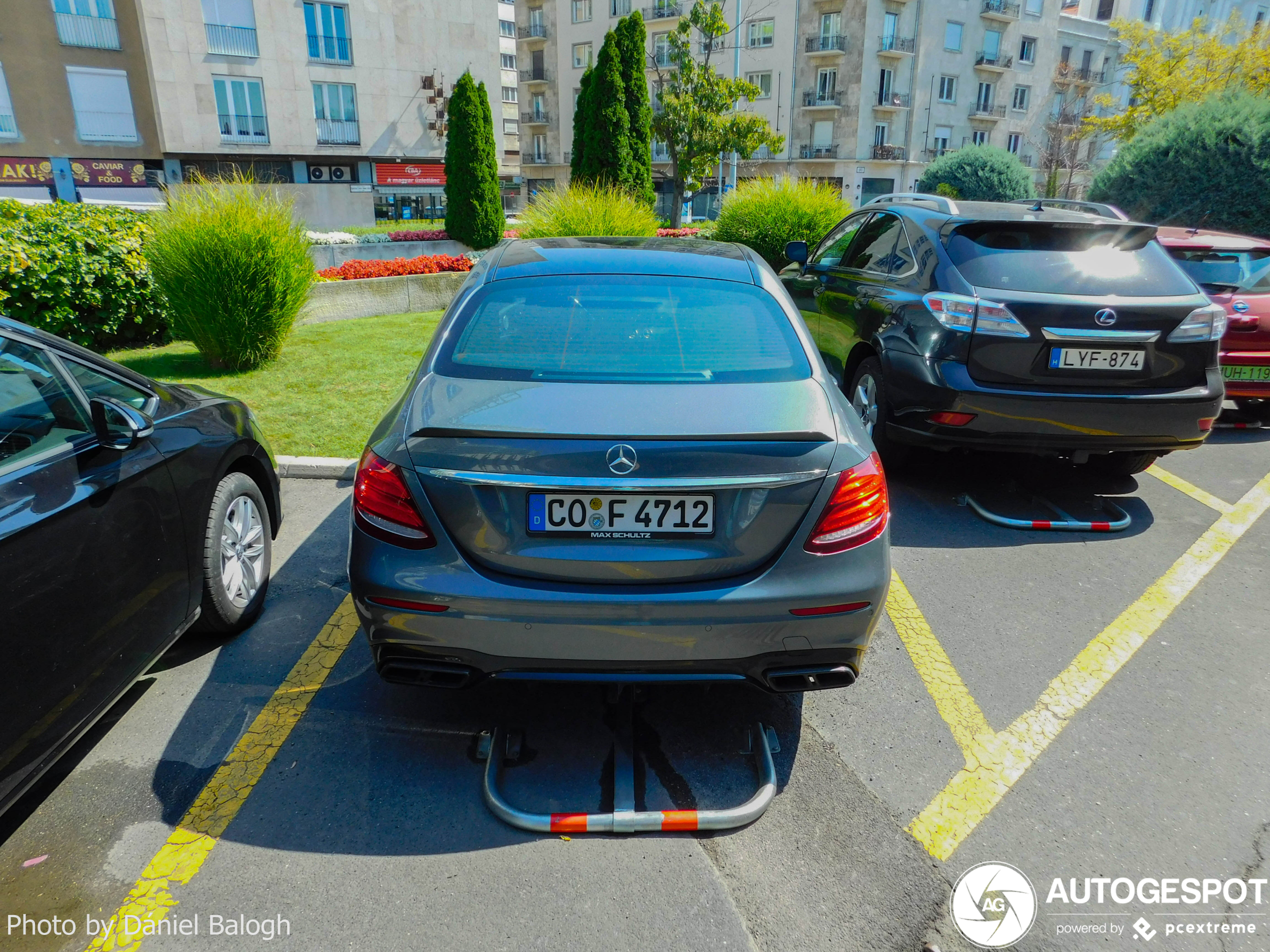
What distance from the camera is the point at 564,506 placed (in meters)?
2.39

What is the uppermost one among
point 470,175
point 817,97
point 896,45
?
point 896,45

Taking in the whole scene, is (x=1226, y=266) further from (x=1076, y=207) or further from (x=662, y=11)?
(x=662, y=11)

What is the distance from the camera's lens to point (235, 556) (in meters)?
3.55

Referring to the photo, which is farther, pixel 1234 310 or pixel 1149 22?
pixel 1149 22

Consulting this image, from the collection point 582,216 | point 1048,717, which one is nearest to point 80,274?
point 582,216

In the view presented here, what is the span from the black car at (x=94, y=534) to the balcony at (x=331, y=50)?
123 ft

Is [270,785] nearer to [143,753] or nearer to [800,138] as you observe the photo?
[143,753]

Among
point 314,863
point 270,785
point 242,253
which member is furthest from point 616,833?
point 242,253

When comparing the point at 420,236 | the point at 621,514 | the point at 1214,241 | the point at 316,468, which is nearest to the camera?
the point at 621,514

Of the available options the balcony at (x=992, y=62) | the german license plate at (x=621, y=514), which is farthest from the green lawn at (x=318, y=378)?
the balcony at (x=992, y=62)

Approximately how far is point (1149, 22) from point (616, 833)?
6689cm

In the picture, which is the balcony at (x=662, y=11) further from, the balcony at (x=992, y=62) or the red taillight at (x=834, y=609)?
the red taillight at (x=834, y=609)

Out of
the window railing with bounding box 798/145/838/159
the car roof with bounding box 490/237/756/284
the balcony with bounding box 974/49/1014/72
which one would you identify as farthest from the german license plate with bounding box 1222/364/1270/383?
the balcony with bounding box 974/49/1014/72

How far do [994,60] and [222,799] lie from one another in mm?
60965
